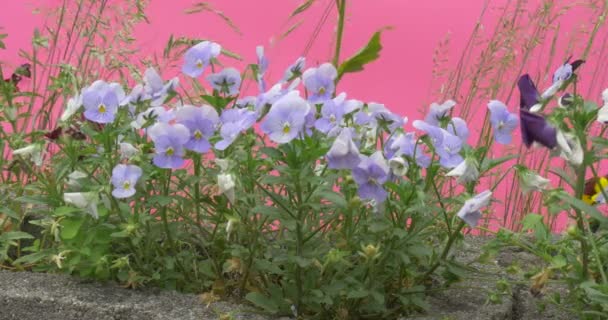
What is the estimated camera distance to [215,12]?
2285mm

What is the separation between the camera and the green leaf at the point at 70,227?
77.5 inches

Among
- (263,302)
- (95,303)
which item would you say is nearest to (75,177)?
(95,303)

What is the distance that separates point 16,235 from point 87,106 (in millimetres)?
508

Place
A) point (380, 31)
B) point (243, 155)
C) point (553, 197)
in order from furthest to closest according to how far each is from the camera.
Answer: point (380, 31), point (243, 155), point (553, 197)

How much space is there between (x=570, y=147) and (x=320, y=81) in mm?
532

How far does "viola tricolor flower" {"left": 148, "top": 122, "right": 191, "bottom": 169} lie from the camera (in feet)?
5.82

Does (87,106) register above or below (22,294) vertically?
above

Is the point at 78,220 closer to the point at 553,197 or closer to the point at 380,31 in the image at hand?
the point at 380,31

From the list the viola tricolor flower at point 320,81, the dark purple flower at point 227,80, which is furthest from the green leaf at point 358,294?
the dark purple flower at point 227,80

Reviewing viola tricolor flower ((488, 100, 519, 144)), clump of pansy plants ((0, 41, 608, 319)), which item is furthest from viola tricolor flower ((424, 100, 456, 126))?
viola tricolor flower ((488, 100, 519, 144))

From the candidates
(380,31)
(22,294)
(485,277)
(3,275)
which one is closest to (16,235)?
(3,275)

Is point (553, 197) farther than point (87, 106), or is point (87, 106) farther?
point (87, 106)

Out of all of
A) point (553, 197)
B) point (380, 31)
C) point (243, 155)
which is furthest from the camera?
point (380, 31)

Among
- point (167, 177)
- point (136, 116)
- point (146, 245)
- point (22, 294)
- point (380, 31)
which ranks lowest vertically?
point (22, 294)
